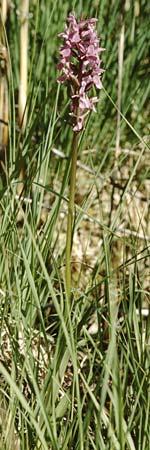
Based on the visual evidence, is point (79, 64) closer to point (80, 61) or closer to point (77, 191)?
point (80, 61)

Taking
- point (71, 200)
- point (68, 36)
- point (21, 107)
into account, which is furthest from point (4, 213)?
point (21, 107)

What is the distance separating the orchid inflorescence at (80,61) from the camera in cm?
95

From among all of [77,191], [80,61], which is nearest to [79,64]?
[80,61]

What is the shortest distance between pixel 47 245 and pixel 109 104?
0.89m

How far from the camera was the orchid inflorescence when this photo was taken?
0.95m

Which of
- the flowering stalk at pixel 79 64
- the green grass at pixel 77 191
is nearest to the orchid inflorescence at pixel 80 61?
the flowering stalk at pixel 79 64

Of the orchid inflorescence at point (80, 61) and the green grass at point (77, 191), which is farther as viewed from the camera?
the green grass at point (77, 191)

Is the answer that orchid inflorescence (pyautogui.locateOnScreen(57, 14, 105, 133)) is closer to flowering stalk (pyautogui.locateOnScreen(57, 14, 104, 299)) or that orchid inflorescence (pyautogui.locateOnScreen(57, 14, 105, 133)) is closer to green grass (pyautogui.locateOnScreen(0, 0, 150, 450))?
flowering stalk (pyautogui.locateOnScreen(57, 14, 104, 299))

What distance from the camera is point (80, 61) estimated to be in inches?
37.8

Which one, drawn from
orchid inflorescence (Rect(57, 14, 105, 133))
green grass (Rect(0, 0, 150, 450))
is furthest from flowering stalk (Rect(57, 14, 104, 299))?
green grass (Rect(0, 0, 150, 450))

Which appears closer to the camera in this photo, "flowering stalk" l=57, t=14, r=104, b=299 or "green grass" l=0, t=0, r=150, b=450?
"flowering stalk" l=57, t=14, r=104, b=299

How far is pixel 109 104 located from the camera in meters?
1.97

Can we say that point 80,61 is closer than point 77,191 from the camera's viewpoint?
Yes

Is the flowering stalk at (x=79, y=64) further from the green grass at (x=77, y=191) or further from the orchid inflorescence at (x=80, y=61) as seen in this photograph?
the green grass at (x=77, y=191)
